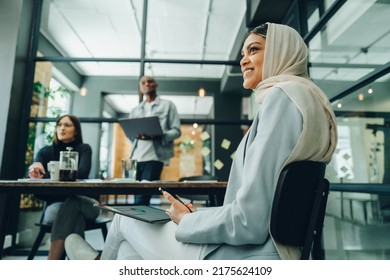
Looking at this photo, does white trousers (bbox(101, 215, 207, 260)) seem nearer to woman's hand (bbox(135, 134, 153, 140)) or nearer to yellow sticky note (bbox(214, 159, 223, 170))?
woman's hand (bbox(135, 134, 153, 140))

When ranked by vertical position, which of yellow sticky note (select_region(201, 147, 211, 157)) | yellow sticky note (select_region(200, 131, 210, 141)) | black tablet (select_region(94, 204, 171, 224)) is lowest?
black tablet (select_region(94, 204, 171, 224))

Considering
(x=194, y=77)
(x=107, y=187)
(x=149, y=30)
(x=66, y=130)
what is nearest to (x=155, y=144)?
(x=66, y=130)

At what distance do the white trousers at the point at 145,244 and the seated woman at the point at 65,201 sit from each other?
2.33 feet

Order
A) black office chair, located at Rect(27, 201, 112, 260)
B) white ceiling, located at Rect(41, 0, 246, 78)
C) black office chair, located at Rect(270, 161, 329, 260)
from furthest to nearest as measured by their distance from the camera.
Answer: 1. white ceiling, located at Rect(41, 0, 246, 78)
2. black office chair, located at Rect(27, 201, 112, 260)
3. black office chair, located at Rect(270, 161, 329, 260)

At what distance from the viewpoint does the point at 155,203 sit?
3.39 m

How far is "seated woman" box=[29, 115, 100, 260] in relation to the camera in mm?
1537

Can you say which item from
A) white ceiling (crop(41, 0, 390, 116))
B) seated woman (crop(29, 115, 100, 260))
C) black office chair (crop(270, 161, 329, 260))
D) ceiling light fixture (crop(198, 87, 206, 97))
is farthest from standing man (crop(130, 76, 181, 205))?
black office chair (crop(270, 161, 329, 260))

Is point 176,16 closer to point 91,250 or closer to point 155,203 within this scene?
point 155,203

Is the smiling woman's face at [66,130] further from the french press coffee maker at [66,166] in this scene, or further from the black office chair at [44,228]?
the french press coffee maker at [66,166]

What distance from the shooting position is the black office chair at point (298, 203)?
0.60 m

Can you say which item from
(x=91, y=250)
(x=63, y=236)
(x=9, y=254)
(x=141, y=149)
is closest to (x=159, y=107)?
(x=141, y=149)

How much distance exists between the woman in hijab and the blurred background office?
89 centimetres

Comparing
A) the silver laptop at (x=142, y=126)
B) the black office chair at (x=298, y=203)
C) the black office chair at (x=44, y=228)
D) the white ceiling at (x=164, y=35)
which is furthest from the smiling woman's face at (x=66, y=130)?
the black office chair at (x=298, y=203)

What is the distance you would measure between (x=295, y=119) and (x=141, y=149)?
5.65 ft
